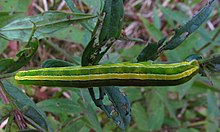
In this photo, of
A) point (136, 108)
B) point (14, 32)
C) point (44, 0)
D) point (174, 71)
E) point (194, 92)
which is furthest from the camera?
point (44, 0)

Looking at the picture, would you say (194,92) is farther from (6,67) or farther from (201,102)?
(6,67)

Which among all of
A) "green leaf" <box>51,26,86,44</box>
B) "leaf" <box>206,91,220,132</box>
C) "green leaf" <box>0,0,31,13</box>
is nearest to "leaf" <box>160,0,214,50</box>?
"green leaf" <box>0,0,31,13</box>

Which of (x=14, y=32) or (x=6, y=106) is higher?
(x=14, y=32)

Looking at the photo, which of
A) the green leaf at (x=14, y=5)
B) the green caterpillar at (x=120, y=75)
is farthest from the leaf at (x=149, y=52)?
the green leaf at (x=14, y=5)

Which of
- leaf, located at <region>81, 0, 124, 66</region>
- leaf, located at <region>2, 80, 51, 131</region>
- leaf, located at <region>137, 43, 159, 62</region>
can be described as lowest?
leaf, located at <region>2, 80, 51, 131</region>

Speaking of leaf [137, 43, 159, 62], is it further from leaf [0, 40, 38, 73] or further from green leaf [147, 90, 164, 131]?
green leaf [147, 90, 164, 131]

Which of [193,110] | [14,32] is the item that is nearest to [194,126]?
[193,110]
